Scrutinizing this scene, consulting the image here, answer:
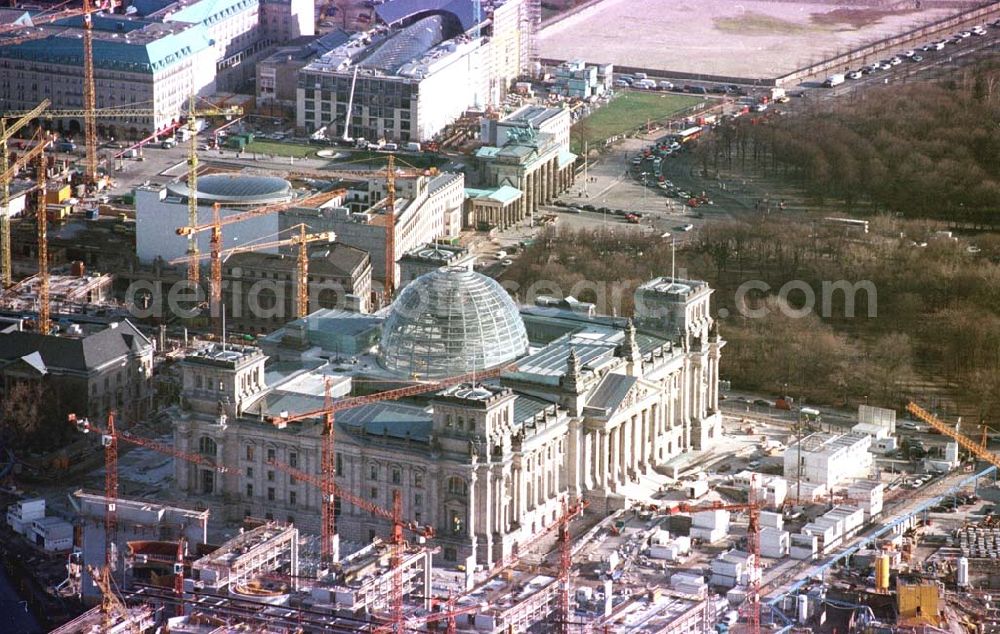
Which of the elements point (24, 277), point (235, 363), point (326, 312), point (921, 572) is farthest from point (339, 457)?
point (24, 277)

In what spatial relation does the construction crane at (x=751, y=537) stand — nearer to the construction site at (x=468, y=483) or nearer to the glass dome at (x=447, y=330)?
the construction site at (x=468, y=483)

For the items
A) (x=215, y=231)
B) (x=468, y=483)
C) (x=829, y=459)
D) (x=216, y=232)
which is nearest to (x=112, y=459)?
(x=468, y=483)

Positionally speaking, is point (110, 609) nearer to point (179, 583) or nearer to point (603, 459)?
point (179, 583)

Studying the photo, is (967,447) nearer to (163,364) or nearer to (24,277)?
(163,364)

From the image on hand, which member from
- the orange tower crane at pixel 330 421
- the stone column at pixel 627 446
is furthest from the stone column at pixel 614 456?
the orange tower crane at pixel 330 421

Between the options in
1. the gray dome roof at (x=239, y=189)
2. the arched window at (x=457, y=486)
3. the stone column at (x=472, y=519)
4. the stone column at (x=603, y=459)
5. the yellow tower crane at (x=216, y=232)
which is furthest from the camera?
the gray dome roof at (x=239, y=189)
